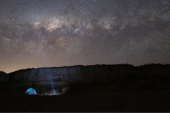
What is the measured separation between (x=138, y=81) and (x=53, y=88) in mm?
12910

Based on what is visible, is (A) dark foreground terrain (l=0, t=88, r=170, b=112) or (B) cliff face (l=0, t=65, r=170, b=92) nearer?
(A) dark foreground terrain (l=0, t=88, r=170, b=112)

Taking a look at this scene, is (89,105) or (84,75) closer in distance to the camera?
(89,105)

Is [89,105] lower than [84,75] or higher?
lower

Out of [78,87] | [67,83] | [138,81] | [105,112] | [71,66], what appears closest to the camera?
[105,112]

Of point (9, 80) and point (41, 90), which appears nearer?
point (41, 90)

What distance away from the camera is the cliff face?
58.0ft

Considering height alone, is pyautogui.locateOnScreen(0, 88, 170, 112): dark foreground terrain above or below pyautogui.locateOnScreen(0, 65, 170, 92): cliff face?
below

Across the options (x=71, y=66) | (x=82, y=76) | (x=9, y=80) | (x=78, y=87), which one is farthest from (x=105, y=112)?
(x=9, y=80)

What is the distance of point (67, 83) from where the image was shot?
1877cm

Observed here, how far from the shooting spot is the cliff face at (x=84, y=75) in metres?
17.7

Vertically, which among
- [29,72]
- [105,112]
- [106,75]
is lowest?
[105,112]

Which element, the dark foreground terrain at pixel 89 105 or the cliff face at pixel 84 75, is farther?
the cliff face at pixel 84 75

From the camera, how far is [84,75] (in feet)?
63.2

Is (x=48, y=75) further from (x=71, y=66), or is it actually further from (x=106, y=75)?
(x=106, y=75)
